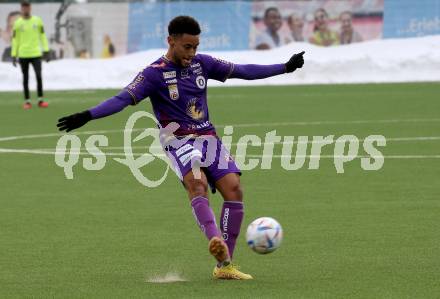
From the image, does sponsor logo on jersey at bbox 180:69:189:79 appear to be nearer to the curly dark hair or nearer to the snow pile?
the curly dark hair

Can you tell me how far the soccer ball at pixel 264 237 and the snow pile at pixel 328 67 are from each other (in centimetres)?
3123

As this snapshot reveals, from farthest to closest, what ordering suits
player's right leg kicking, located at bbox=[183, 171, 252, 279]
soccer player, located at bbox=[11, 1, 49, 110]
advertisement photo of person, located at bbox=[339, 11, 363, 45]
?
advertisement photo of person, located at bbox=[339, 11, 363, 45]
soccer player, located at bbox=[11, 1, 49, 110]
player's right leg kicking, located at bbox=[183, 171, 252, 279]

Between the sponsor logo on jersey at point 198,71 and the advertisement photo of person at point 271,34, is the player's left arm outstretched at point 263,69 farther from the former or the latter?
the advertisement photo of person at point 271,34

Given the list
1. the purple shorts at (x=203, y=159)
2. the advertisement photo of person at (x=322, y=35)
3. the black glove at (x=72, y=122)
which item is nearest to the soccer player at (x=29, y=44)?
the advertisement photo of person at (x=322, y=35)

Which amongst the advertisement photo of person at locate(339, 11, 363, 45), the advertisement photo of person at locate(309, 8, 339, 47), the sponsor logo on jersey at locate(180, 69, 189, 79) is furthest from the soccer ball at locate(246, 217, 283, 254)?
the advertisement photo of person at locate(309, 8, 339, 47)

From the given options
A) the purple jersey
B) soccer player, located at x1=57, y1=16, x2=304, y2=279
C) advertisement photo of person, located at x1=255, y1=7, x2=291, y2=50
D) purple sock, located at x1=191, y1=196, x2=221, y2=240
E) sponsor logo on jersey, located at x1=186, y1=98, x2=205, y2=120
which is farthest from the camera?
advertisement photo of person, located at x1=255, y1=7, x2=291, y2=50

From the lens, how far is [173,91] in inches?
409

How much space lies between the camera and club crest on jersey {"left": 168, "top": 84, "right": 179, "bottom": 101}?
10.4 metres

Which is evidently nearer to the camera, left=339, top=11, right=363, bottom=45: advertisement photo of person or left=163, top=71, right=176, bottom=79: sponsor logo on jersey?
left=163, top=71, right=176, bottom=79: sponsor logo on jersey

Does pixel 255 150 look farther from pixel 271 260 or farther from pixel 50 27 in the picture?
pixel 50 27

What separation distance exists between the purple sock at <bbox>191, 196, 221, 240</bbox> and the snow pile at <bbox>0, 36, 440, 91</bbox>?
31205mm

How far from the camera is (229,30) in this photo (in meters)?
44.3

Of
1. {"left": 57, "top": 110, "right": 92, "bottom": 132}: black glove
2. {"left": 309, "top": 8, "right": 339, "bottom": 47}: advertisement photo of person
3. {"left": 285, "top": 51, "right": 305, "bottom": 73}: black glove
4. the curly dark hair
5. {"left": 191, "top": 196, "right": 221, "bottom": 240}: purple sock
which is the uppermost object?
the curly dark hair

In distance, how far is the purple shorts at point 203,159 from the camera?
10.2m
